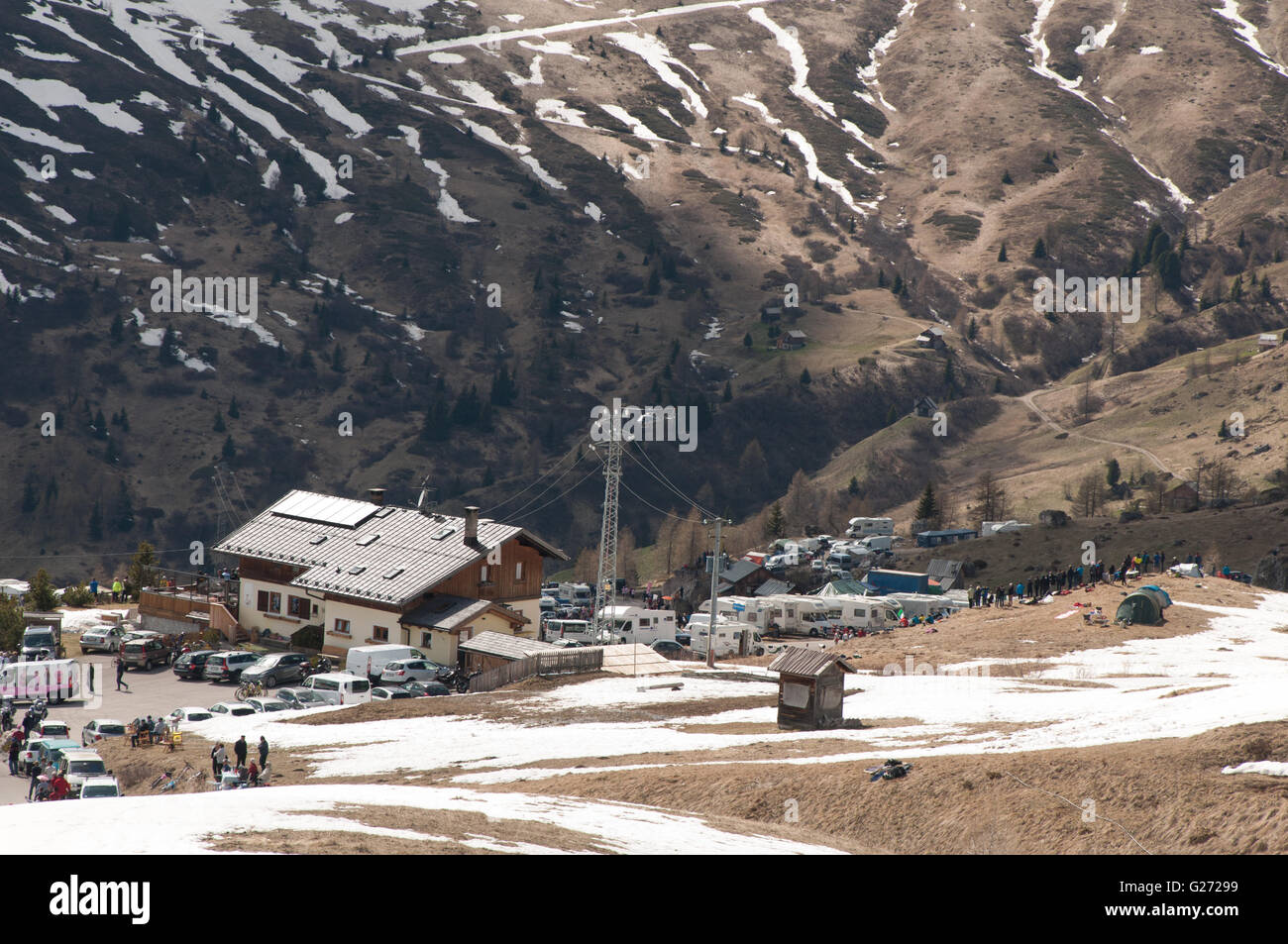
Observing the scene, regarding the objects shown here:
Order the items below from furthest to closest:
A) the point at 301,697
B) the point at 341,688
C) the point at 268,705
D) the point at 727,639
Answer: the point at 727,639, the point at 341,688, the point at 301,697, the point at 268,705

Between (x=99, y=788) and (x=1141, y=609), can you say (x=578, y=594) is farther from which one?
(x=99, y=788)

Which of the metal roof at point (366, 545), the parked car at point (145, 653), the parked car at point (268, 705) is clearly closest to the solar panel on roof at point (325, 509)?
the metal roof at point (366, 545)

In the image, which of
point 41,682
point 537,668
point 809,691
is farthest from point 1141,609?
point 41,682

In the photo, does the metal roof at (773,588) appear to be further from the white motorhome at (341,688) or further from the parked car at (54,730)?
the parked car at (54,730)

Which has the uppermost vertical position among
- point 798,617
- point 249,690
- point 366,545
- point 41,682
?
point 366,545

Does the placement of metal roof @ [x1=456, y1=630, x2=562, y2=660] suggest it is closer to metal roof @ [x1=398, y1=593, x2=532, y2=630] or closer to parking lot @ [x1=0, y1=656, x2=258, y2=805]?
metal roof @ [x1=398, y1=593, x2=532, y2=630]

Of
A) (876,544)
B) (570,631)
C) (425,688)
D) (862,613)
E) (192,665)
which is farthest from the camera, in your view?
(876,544)

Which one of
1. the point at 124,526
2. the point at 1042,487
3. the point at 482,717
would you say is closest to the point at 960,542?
the point at 1042,487
